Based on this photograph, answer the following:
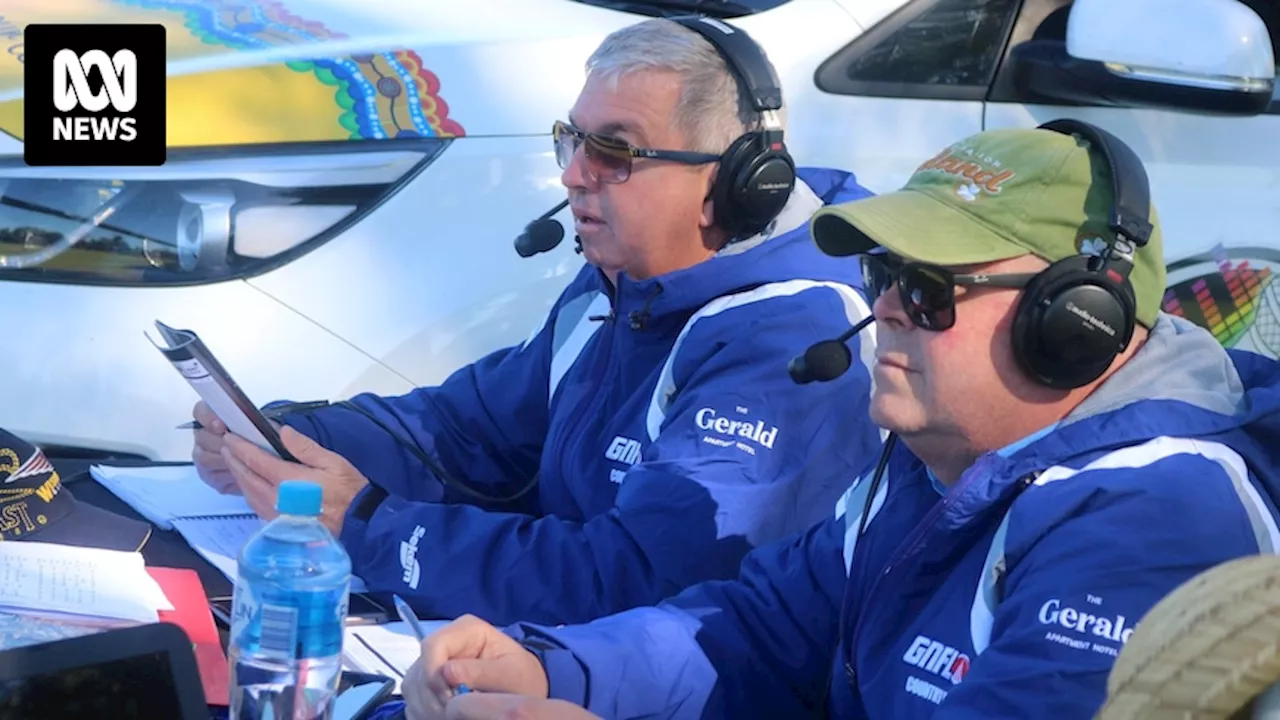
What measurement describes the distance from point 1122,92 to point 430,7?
1.40 meters

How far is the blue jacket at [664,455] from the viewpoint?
2.28 meters

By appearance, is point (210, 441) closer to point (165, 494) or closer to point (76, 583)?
point (165, 494)

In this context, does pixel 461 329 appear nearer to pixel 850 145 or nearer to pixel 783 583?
pixel 850 145

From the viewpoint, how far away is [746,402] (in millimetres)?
2332

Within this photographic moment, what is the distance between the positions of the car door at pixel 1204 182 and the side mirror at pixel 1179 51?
13cm

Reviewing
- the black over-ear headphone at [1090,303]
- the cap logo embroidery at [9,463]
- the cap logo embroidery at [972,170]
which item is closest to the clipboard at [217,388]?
the cap logo embroidery at [9,463]

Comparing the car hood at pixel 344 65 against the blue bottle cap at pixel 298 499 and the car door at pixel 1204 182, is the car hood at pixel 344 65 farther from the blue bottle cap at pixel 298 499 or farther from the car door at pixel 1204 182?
the blue bottle cap at pixel 298 499

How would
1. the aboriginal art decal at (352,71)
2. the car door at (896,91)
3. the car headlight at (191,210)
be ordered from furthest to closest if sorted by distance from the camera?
1. the car door at (896,91)
2. the aboriginal art decal at (352,71)
3. the car headlight at (191,210)

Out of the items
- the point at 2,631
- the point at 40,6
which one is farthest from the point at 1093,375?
the point at 40,6

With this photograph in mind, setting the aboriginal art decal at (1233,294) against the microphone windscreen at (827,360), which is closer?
the microphone windscreen at (827,360)

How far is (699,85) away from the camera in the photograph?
262cm

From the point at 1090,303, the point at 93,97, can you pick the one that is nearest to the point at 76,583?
the point at 1090,303

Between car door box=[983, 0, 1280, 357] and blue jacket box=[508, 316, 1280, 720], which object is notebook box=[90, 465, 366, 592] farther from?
car door box=[983, 0, 1280, 357]

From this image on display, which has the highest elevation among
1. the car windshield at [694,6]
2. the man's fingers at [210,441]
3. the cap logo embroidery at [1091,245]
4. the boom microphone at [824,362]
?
the cap logo embroidery at [1091,245]
